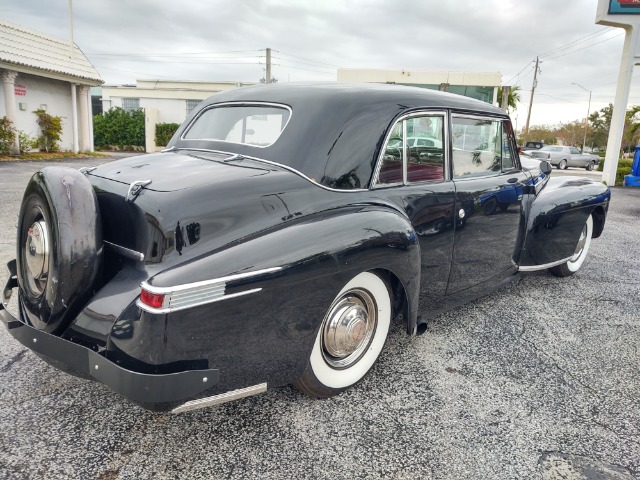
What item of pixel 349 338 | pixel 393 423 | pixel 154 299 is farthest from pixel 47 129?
pixel 393 423

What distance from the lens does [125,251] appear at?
206 centimetres

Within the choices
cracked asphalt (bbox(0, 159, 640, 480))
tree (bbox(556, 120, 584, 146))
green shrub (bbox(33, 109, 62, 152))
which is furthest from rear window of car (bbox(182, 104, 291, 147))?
tree (bbox(556, 120, 584, 146))

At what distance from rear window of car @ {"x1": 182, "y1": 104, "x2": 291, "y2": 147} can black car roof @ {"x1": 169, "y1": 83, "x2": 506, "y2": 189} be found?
2.3 inches

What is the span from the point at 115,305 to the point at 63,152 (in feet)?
62.0

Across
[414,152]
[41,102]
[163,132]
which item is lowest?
[414,152]

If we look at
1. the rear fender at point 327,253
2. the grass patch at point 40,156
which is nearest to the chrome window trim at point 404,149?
the rear fender at point 327,253

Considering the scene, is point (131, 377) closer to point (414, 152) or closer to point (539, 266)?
point (414, 152)

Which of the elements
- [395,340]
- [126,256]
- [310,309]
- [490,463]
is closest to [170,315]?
[126,256]

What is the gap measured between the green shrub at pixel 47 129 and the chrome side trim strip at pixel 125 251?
1801 centimetres

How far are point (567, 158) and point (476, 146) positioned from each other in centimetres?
2674

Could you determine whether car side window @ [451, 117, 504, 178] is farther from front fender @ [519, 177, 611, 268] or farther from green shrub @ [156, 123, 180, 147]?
green shrub @ [156, 123, 180, 147]

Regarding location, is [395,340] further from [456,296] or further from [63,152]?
[63,152]

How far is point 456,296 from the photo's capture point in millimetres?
3291

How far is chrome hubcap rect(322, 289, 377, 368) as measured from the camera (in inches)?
94.2
